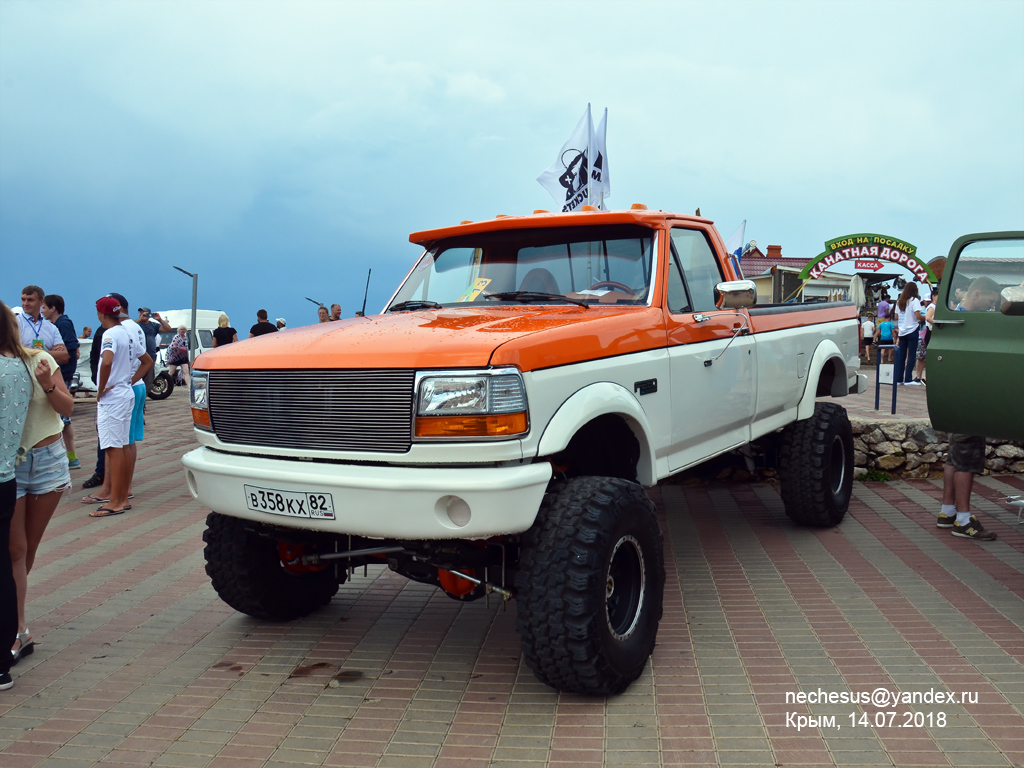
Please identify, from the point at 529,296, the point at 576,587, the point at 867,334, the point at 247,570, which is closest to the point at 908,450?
the point at 529,296

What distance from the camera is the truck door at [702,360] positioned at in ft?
15.1

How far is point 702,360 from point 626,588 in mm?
1416

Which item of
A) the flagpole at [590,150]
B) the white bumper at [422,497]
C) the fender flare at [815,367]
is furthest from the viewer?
the flagpole at [590,150]

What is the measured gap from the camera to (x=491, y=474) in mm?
3344

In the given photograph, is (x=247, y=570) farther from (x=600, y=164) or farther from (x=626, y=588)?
(x=600, y=164)

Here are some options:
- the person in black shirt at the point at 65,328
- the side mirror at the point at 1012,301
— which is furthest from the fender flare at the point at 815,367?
the person in black shirt at the point at 65,328

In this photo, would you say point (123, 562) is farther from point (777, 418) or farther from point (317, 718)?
point (777, 418)

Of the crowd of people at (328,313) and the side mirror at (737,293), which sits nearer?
the side mirror at (737,293)

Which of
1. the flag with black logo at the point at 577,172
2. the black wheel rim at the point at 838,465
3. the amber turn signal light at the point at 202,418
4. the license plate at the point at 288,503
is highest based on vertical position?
the flag with black logo at the point at 577,172

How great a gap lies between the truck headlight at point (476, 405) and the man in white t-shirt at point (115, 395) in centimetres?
510

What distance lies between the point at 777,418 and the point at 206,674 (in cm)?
388

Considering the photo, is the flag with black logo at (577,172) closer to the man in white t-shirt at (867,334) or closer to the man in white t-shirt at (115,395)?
the man in white t-shirt at (115,395)

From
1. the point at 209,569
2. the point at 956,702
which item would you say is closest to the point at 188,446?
the point at 209,569

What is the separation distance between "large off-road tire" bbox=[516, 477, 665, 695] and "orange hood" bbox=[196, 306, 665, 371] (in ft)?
1.98
